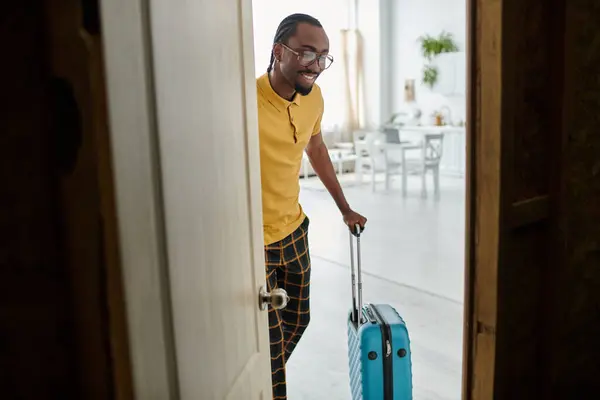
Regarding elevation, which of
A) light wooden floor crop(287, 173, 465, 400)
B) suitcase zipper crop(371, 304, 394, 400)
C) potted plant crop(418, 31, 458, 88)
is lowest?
light wooden floor crop(287, 173, 465, 400)

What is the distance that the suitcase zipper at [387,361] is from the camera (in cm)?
187

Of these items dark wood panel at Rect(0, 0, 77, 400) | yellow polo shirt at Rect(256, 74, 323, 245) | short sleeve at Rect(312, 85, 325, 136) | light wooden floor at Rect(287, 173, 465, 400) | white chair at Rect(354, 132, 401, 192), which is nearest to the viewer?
dark wood panel at Rect(0, 0, 77, 400)

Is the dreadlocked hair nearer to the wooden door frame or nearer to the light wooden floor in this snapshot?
the wooden door frame

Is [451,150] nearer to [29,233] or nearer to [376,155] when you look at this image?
[376,155]

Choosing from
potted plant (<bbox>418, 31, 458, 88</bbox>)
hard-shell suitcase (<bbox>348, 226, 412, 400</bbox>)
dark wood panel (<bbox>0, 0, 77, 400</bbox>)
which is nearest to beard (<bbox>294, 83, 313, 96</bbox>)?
hard-shell suitcase (<bbox>348, 226, 412, 400</bbox>)

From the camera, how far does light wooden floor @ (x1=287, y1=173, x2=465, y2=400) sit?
2568 millimetres

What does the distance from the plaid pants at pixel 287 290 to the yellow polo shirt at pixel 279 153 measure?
0.15ft

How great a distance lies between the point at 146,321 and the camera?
584 millimetres

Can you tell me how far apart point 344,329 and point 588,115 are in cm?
216

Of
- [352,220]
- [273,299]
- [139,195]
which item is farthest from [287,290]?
[139,195]

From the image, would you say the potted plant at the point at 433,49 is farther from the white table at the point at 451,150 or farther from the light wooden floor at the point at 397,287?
the light wooden floor at the point at 397,287

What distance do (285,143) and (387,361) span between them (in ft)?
2.69

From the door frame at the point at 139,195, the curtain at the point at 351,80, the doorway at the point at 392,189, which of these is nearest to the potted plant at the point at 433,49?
the doorway at the point at 392,189

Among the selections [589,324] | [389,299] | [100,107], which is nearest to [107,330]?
[100,107]
